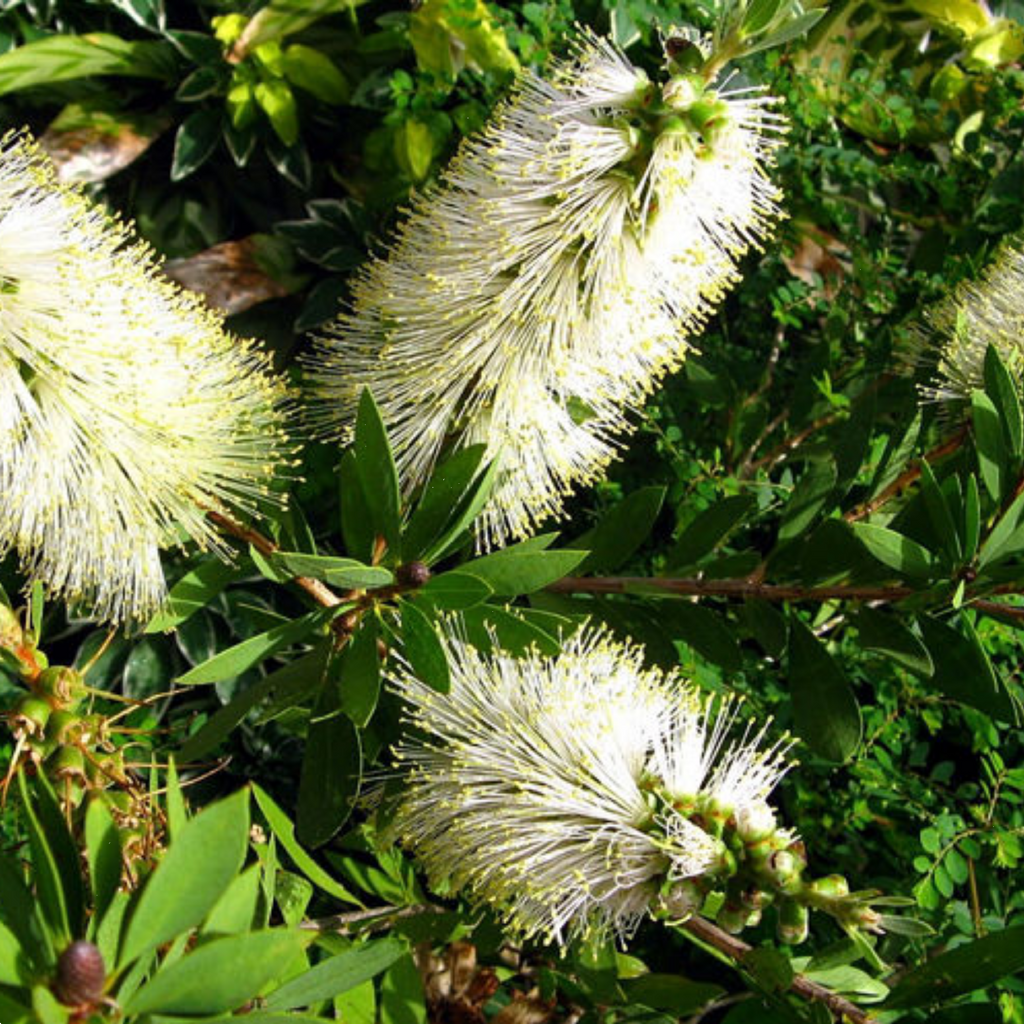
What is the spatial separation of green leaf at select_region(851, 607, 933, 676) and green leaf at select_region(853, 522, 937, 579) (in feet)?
0.23

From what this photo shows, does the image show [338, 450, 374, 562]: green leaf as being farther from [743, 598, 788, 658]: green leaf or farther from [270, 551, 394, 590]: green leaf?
[743, 598, 788, 658]: green leaf

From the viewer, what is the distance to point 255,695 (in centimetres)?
114

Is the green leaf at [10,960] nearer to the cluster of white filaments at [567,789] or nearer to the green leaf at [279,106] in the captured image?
the cluster of white filaments at [567,789]

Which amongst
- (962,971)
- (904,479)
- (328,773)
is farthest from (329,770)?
(904,479)

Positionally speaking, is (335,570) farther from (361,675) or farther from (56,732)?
(56,732)

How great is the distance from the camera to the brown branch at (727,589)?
1169 millimetres

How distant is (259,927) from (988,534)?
713 millimetres

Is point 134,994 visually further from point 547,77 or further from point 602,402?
point 547,77

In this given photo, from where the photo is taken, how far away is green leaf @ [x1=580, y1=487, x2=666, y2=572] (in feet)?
4.08

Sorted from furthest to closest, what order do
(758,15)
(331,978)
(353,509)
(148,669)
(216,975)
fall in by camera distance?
(148,669)
(353,509)
(758,15)
(331,978)
(216,975)

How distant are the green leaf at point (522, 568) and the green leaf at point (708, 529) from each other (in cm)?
22

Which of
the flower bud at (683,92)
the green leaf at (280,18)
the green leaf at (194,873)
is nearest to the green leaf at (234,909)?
the green leaf at (194,873)

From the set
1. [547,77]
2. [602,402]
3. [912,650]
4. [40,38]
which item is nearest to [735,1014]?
[912,650]

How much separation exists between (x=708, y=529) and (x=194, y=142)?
1.08 m
